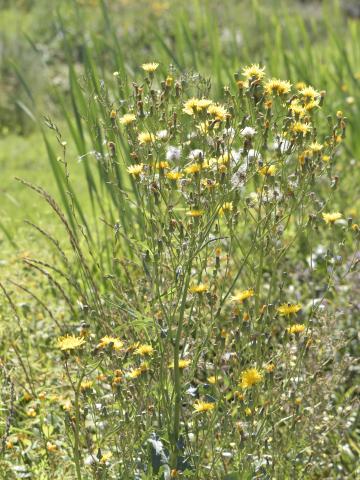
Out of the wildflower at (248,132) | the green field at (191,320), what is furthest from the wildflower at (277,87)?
the wildflower at (248,132)

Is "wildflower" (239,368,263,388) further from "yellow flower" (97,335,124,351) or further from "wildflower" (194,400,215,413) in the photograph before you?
"yellow flower" (97,335,124,351)

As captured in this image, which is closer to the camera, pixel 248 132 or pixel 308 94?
pixel 248 132

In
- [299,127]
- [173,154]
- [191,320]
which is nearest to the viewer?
[299,127]

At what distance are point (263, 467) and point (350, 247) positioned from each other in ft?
6.40

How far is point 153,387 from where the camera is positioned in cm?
239

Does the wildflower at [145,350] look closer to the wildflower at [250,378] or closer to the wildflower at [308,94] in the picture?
the wildflower at [250,378]

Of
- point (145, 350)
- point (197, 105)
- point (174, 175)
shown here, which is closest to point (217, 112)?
point (197, 105)

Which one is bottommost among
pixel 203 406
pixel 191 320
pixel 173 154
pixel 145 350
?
pixel 203 406

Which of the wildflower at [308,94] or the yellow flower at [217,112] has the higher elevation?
the wildflower at [308,94]

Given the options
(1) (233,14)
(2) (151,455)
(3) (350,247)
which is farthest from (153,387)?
(1) (233,14)

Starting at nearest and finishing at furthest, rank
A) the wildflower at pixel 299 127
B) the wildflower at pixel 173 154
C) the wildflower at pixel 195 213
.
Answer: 1. the wildflower at pixel 195 213
2. the wildflower at pixel 299 127
3. the wildflower at pixel 173 154

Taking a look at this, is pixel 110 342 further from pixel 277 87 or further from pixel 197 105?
pixel 277 87

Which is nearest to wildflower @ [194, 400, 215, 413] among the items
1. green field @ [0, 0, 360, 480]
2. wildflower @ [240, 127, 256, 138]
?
green field @ [0, 0, 360, 480]

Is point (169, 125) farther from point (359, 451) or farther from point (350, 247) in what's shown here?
point (350, 247)
